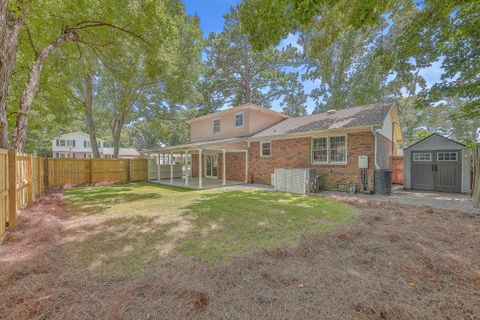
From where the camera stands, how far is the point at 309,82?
2456 centimetres

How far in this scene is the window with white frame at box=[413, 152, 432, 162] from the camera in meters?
10.8

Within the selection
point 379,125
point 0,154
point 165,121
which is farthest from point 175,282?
point 165,121

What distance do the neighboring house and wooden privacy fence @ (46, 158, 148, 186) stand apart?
103 inches

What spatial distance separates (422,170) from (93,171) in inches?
777

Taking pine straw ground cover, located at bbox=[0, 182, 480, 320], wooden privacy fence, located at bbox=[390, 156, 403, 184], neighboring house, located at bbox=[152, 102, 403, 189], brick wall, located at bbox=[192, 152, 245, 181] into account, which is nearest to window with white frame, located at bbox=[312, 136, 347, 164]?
neighboring house, located at bbox=[152, 102, 403, 189]

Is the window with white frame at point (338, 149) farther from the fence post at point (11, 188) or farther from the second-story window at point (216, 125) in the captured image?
the fence post at point (11, 188)

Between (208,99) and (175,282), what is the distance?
78.3 feet

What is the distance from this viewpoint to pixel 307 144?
11695 millimetres

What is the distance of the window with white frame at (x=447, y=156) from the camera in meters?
10.0

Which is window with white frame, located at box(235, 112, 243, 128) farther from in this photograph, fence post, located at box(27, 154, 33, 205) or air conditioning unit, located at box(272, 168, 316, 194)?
fence post, located at box(27, 154, 33, 205)

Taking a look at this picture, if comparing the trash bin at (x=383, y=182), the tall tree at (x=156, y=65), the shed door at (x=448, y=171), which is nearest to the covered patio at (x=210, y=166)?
the tall tree at (x=156, y=65)

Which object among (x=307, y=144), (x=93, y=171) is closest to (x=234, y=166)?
(x=307, y=144)

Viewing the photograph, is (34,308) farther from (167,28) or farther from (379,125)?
(379,125)

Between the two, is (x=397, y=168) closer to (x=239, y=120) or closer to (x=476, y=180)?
(x=476, y=180)
